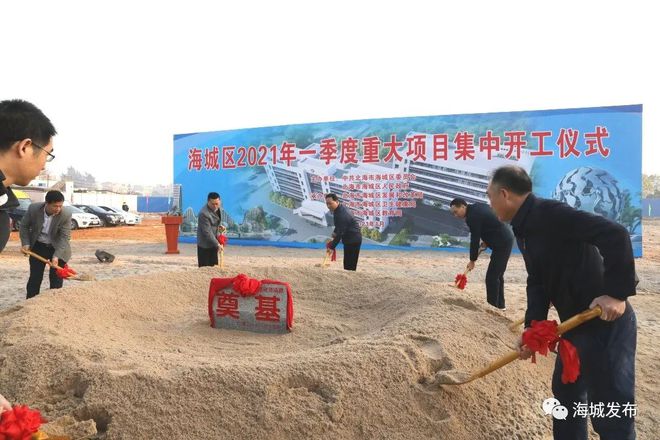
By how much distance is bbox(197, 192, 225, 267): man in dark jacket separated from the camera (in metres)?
6.05

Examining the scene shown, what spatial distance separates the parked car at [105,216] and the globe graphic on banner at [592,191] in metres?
20.1

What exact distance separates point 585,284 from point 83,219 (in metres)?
22.4

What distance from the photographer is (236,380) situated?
93.4 inches

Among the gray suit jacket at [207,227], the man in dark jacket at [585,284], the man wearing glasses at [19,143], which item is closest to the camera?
the man wearing glasses at [19,143]

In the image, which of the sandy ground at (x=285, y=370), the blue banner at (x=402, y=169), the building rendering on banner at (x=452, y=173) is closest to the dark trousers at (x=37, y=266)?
the sandy ground at (x=285, y=370)

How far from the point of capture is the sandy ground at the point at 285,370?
7.43 ft

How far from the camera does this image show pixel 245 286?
4023 millimetres

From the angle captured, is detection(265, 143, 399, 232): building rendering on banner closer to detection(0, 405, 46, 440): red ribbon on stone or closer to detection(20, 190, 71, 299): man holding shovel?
detection(20, 190, 71, 299): man holding shovel

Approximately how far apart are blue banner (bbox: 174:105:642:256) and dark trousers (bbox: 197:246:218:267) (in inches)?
279

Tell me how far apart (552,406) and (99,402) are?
2.22 m

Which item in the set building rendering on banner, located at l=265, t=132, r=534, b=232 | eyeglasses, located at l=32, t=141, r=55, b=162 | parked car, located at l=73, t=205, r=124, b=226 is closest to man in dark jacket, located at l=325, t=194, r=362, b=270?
eyeglasses, located at l=32, t=141, r=55, b=162

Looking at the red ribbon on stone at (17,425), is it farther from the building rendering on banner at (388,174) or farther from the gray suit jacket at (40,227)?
the building rendering on banner at (388,174)

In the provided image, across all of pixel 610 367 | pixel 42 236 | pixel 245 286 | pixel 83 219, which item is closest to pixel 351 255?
pixel 245 286

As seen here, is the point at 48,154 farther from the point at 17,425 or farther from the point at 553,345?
the point at 553,345
